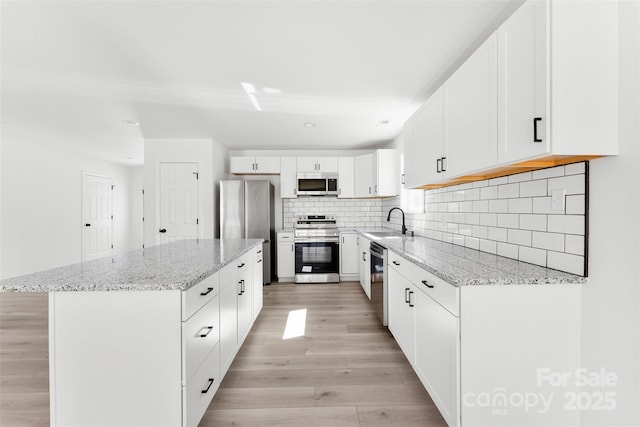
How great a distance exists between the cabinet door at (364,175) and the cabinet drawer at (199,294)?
3.34m

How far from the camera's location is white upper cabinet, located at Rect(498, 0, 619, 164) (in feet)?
3.84

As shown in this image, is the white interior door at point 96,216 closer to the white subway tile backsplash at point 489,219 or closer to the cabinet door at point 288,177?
the cabinet door at point 288,177

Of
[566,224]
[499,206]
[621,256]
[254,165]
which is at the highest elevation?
[254,165]

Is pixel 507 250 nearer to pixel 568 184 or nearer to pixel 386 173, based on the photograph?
pixel 568 184

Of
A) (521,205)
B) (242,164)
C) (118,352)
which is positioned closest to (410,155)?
(521,205)

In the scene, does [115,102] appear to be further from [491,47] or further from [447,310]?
[447,310]

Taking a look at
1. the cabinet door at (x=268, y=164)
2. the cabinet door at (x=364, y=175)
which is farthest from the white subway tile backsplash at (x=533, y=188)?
the cabinet door at (x=268, y=164)

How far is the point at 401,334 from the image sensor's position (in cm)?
225

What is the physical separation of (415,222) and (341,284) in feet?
5.34

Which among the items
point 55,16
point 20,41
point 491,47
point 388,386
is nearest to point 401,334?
point 388,386

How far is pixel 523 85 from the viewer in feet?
4.28

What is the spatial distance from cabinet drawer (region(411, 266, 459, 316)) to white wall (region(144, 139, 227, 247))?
3.72 meters

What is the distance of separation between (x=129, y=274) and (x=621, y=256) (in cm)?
232

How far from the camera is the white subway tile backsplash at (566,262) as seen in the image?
54.1 inches
